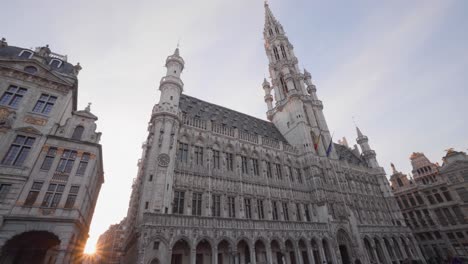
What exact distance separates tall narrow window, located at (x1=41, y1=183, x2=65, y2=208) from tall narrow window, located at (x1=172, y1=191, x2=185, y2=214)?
967cm

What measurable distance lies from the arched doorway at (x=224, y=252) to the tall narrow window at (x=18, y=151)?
1922cm

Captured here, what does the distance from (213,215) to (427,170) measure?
54.1 metres

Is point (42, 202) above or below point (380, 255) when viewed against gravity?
above

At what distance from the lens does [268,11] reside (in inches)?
2422

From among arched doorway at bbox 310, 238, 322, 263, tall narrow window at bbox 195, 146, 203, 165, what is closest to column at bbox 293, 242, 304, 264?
arched doorway at bbox 310, 238, 322, 263

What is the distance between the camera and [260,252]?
78.3ft

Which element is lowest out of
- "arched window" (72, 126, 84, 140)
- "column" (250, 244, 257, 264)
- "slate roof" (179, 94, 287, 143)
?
"column" (250, 244, 257, 264)

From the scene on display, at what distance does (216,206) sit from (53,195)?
1495 centimetres

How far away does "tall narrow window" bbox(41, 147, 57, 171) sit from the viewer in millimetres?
17734

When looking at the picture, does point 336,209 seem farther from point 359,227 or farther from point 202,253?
point 202,253

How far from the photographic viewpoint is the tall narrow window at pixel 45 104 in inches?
778

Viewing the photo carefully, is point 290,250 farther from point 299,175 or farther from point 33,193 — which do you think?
point 33,193

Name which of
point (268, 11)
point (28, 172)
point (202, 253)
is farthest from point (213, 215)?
point (268, 11)

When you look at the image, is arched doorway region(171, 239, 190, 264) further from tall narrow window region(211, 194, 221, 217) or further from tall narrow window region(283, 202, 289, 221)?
tall narrow window region(283, 202, 289, 221)
